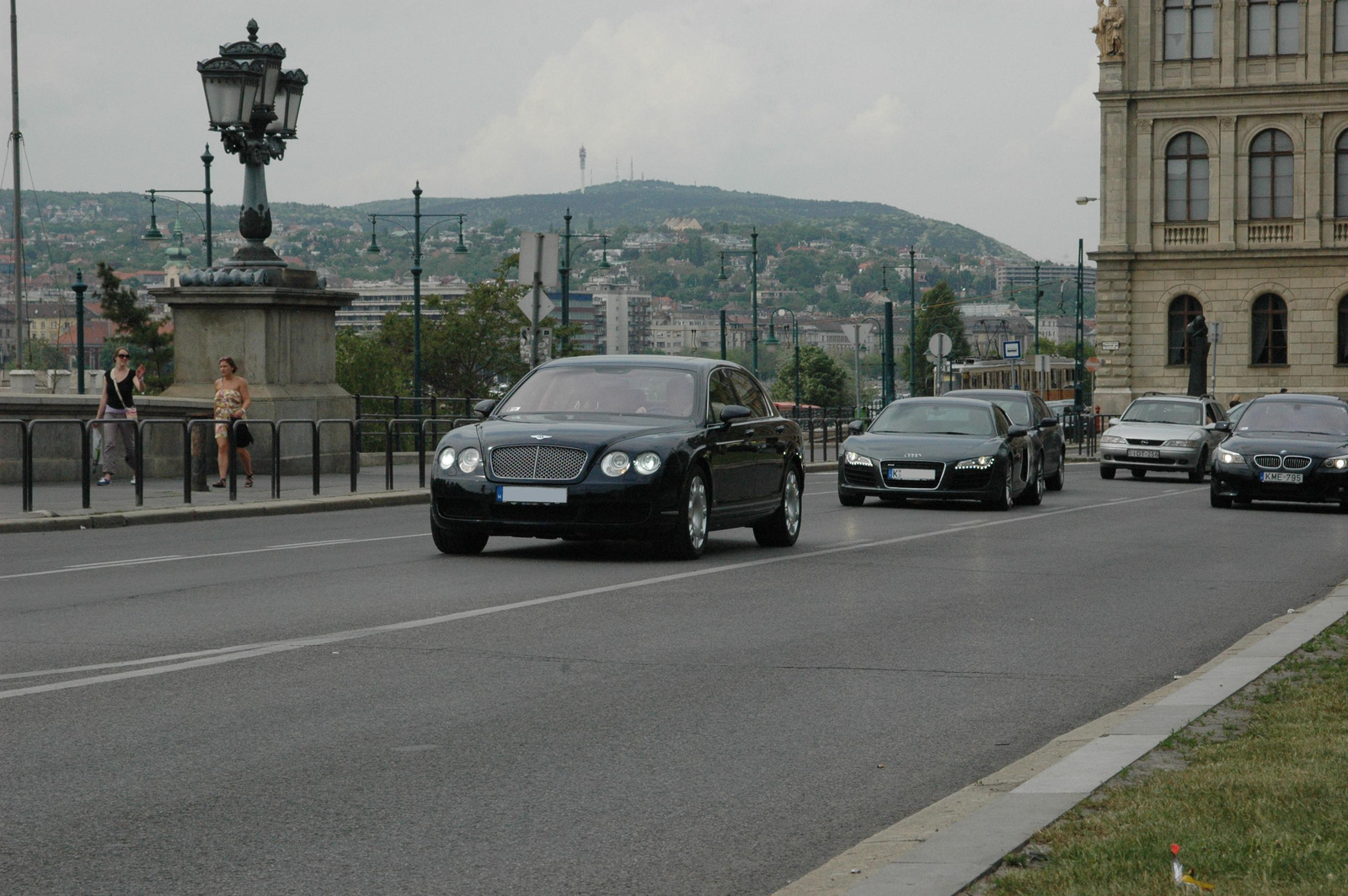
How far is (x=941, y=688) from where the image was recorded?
824cm

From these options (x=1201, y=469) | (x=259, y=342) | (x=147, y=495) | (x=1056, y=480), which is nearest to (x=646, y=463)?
(x=147, y=495)

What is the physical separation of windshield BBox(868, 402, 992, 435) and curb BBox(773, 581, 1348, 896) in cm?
1402

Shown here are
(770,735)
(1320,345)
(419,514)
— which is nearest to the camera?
(770,735)

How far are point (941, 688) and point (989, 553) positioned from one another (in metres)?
7.49

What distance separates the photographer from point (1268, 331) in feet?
213

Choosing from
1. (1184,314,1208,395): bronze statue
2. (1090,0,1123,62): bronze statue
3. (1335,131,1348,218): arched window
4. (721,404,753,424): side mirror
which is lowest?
(721,404,753,424): side mirror

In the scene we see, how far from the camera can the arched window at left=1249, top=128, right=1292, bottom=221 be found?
64875mm

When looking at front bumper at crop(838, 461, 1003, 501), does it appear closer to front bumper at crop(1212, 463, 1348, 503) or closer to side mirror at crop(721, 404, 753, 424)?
front bumper at crop(1212, 463, 1348, 503)

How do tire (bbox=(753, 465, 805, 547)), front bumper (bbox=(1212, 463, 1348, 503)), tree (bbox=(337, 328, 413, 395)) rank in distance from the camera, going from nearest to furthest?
tire (bbox=(753, 465, 805, 547)) → front bumper (bbox=(1212, 463, 1348, 503)) → tree (bbox=(337, 328, 413, 395))

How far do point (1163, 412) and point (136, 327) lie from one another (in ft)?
279

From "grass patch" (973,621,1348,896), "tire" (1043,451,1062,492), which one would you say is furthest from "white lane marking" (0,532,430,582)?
"tire" (1043,451,1062,492)

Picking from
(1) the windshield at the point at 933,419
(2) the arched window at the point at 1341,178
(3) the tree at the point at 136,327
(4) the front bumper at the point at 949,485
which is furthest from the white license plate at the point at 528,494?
(3) the tree at the point at 136,327

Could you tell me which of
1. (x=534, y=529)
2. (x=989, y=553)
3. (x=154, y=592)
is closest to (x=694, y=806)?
(x=154, y=592)

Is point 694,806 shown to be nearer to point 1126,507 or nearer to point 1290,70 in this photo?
point 1126,507
